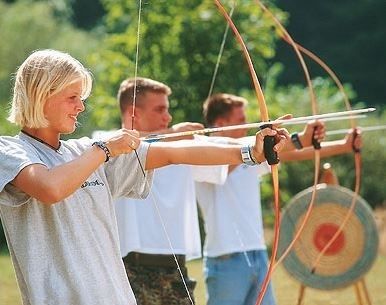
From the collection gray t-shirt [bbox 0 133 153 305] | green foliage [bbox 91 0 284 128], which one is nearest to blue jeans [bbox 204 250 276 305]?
gray t-shirt [bbox 0 133 153 305]

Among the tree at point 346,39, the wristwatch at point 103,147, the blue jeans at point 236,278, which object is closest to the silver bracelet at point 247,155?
the wristwatch at point 103,147

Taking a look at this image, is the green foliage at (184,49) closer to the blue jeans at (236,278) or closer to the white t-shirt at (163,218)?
the blue jeans at (236,278)

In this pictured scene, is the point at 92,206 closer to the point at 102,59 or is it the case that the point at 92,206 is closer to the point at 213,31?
the point at 213,31

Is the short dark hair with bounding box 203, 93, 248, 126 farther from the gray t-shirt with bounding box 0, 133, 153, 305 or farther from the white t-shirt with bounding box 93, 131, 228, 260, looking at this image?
the gray t-shirt with bounding box 0, 133, 153, 305

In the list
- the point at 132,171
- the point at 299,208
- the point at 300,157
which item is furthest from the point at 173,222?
the point at 299,208

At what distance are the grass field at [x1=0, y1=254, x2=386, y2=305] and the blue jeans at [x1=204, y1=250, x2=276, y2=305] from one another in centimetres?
202

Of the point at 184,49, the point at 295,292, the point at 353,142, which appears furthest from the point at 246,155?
the point at 184,49

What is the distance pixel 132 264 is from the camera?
4621 millimetres

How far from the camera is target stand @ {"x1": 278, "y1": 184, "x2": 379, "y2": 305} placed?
6.59m

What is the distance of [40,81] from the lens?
9.60 ft

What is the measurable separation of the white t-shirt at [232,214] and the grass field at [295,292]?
6.55 ft

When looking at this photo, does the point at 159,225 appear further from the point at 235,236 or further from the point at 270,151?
the point at 270,151

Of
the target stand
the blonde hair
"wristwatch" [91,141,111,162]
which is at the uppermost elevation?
the blonde hair

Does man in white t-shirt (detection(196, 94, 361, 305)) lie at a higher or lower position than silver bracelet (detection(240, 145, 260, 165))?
lower
